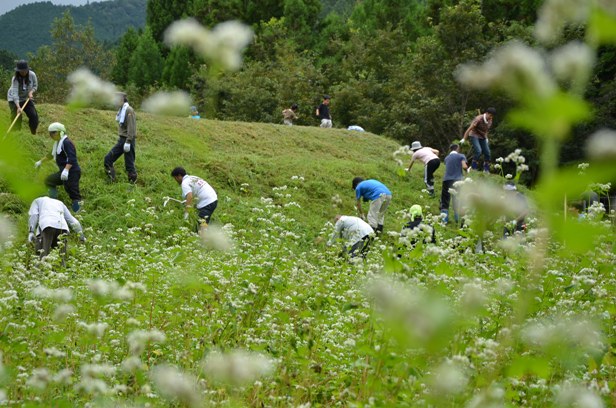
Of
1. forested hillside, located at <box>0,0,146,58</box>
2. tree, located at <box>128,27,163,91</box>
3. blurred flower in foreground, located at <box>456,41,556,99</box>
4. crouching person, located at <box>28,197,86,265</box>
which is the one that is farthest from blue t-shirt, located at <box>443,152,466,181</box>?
forested hillside, located at <box>0,0,146,58</box>

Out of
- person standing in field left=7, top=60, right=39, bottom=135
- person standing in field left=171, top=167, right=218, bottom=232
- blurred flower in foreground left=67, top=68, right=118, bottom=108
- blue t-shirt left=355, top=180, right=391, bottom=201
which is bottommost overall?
blurred flower in foreground left=67, top=68, right=118, bottom=108

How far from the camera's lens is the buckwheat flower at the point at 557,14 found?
1.25 meters

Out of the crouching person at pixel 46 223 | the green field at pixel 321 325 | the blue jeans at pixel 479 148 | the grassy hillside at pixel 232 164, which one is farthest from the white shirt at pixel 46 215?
Answer: the blue jeans at pixel 479 148

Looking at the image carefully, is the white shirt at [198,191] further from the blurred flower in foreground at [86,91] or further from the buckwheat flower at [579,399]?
the buckwheat flower at [579,399]

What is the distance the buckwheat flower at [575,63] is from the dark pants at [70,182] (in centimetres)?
878

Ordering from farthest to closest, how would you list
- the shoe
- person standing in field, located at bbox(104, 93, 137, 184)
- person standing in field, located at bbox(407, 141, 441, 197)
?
person standing in field, located at bbox(407, 141, 441, 197)
the shoe
person standing in field, located at bbox(104, 93, 137, 184)

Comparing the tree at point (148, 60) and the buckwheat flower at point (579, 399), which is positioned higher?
the tree at point (148, 60)

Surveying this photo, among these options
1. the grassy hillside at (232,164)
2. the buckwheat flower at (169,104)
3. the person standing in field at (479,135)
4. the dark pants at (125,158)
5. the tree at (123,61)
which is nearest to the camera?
the buckwheat flower at (169,104)

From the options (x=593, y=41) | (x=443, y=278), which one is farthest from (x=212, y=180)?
(x=593, y=41)

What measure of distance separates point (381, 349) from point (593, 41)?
1238mm

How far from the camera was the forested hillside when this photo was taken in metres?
67.9

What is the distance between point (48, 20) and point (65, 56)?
4948 cm

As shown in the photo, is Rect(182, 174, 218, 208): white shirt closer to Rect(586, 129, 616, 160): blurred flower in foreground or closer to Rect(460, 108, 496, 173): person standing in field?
Rect(460, 108, 496, 173): person standing in field

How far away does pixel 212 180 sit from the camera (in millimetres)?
12383
